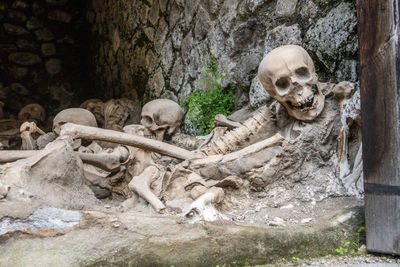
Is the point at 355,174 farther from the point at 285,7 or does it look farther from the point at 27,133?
the point at 27,133

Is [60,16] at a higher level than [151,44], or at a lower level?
higher

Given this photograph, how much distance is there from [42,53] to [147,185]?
6.13 meters

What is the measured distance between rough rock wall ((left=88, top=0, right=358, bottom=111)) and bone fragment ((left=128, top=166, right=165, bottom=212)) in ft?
4.48

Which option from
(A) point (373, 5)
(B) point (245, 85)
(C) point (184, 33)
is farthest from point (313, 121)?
(C) point (184, 33)

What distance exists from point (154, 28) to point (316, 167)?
144 inches

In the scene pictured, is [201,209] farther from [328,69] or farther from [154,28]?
[154,28]

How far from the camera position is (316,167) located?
2.66m

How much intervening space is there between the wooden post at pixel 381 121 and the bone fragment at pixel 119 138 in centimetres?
111

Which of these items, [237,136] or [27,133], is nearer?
[237,136]

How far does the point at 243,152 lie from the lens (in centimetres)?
270

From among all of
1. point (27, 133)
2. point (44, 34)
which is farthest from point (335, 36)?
point (44, 34)

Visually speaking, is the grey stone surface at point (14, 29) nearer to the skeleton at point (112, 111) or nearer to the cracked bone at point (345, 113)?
the skeleton at point (112, 111)

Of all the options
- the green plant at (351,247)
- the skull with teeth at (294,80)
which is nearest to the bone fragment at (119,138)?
the skull with teeth at (294,80)

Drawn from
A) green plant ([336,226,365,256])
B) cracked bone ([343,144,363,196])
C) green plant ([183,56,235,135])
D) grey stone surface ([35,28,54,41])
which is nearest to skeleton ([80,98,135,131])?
green plant ([183,56,235,135])
